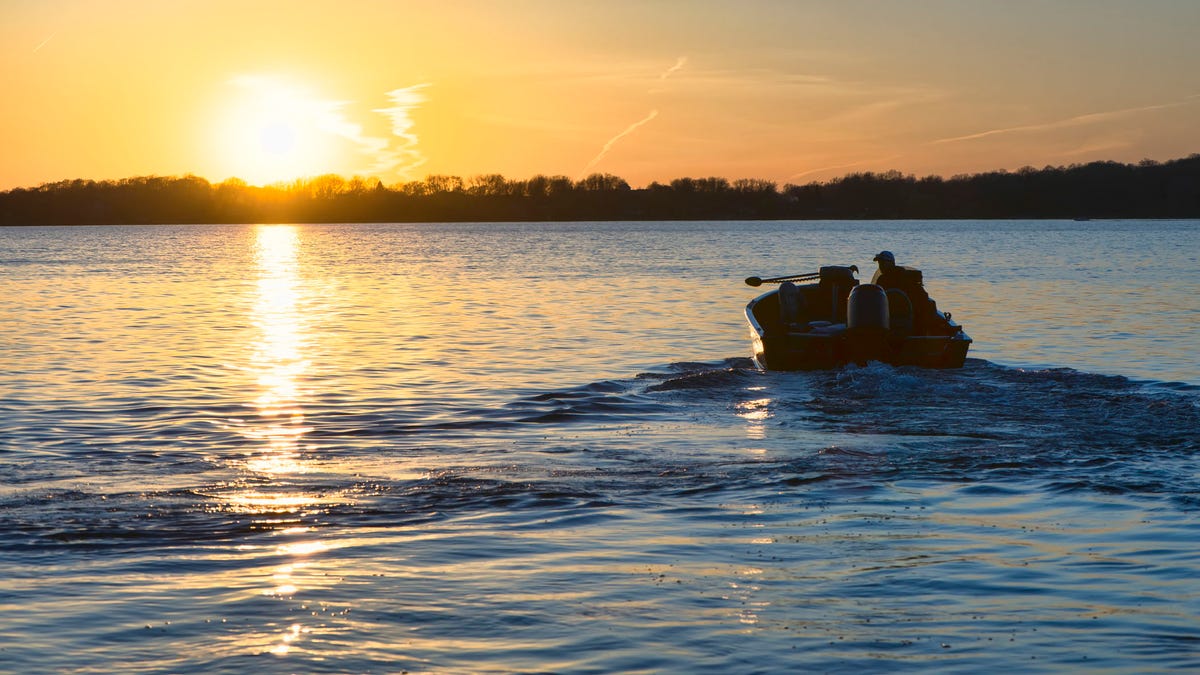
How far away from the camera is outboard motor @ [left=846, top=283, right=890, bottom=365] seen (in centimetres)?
2239

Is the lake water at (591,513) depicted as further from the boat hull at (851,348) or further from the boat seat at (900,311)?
the boat seat at (900,311)

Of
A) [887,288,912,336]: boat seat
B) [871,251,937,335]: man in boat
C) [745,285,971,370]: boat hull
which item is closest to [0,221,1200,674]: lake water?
[745,285,971,370]: boat hull

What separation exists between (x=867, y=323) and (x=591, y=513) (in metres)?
10.9

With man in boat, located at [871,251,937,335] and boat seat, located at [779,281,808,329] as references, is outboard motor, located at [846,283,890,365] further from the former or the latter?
boat seat, located at [779,281,808,329]

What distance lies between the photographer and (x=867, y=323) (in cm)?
2244

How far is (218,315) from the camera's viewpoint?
148ft

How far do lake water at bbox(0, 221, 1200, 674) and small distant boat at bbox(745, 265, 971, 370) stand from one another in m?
0.50

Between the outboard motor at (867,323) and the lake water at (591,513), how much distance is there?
529 mm

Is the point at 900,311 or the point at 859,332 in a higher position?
the point at 900,311

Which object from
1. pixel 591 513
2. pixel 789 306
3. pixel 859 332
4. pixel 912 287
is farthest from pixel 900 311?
pixel 591 513

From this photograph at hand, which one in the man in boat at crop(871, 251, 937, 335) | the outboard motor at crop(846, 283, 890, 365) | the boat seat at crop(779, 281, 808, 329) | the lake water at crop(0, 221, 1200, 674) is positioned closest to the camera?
the lake water at crop(0, 221, 1200, 674)

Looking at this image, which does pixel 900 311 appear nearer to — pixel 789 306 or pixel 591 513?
pixel 789 306

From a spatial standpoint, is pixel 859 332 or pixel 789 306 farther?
pixel 789 306

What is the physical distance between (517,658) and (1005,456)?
8.88 metres
